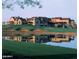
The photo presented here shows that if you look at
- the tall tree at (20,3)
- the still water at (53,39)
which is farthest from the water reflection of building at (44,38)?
the tall tree at (20,3)

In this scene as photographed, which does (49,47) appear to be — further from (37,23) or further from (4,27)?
(4,27)

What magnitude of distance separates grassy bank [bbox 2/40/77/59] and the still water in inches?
1.5

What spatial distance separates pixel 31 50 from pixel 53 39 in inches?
9.3

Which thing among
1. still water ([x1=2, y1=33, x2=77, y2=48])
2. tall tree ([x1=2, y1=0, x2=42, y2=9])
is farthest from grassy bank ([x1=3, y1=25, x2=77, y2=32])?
tall tree ([x1=2, y1=0, x2=42, y2=9])

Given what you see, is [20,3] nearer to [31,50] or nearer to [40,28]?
[40,28]

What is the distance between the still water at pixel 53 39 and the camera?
2.16 meters

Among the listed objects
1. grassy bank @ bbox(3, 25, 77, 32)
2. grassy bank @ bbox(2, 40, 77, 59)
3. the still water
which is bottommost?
grassy bank @ bbox(2, 40, 77, 59)

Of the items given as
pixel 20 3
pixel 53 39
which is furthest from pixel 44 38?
pixel 20 3

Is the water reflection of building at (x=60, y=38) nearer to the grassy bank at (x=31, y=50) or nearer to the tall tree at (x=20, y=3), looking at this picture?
the grassy bank at (x=31, y=50)

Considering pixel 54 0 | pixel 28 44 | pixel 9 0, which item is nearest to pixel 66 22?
pixel 54 0

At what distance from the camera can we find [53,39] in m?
2.18

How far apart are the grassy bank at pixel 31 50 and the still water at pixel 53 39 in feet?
0.12

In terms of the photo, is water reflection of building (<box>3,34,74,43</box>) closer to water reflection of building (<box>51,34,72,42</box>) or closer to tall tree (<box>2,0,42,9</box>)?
water reflection of building (<box>51,34,72,42</box>)

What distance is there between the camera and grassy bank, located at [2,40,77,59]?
6.99 feet
